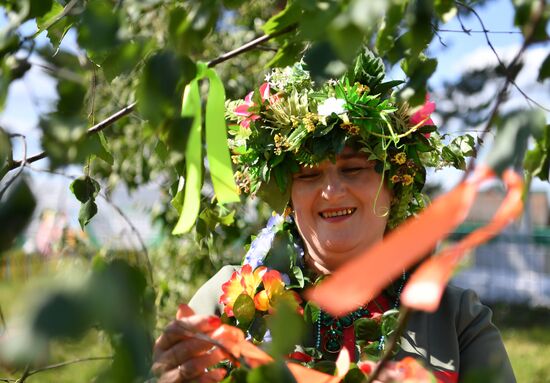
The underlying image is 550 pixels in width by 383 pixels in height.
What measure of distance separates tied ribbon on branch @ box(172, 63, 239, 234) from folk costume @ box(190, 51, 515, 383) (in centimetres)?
47

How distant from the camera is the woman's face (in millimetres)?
1721

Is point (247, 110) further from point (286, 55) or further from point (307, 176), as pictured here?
point (286, 55)

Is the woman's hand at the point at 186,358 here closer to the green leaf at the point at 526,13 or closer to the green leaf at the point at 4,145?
the green leaf at the point at 4,145

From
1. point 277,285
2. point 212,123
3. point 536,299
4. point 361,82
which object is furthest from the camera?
point 536,299

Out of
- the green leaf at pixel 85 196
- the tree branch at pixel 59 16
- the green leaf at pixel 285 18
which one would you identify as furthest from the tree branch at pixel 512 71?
the green leaf at pixel 85 196

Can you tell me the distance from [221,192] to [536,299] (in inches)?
377

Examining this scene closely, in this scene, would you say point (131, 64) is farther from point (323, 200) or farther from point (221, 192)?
point (323, 200)

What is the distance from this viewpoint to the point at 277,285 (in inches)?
64.7

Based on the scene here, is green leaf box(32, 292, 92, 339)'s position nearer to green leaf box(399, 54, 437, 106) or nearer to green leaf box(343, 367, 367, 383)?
green leaf box(399, 54, 437, 106)

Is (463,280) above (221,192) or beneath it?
beneath

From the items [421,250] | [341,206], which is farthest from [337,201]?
[421,250]

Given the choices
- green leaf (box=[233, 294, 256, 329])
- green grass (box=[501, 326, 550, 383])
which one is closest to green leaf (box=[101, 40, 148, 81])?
green leaf (box=[233, 294, 256, 329])

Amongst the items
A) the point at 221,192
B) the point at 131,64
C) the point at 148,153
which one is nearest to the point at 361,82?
the point at 221,192

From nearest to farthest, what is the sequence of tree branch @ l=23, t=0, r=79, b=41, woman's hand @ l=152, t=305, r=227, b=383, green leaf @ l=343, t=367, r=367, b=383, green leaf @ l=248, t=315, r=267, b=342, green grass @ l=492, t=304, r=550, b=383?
tree branch @ l=23, t=0, r=79, b=41, woman's hand @ l=152, t=305, r=227, b=383, green leaf @ l=343, t=367, r=367, b=383, green leaf @ l=248, t=315, r=267, b=342, green grass @ l=492, t=304, r=550, b=383
